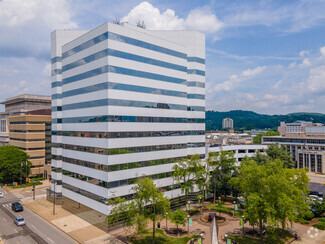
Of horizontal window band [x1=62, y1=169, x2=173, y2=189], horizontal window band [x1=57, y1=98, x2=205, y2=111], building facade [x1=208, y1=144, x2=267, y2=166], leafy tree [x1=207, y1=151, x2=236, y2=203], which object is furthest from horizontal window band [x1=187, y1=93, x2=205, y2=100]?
building facade [x1=208, y1=144, x2=267, y2=166]

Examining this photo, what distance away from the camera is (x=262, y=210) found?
31.5 m

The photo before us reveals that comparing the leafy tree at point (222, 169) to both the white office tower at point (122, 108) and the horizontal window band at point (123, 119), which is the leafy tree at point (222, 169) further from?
the horizontal window band at point (123, 119)

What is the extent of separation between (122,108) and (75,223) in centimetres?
2401

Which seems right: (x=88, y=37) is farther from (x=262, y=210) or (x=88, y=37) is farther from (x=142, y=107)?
(x=262, y=210)

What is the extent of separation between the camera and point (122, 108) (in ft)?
139

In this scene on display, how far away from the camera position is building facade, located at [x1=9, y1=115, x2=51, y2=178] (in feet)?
277

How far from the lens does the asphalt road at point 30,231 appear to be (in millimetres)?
37094

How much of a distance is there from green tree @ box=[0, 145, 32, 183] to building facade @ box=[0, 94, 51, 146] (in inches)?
955

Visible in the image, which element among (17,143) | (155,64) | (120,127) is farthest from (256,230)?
(17,143)

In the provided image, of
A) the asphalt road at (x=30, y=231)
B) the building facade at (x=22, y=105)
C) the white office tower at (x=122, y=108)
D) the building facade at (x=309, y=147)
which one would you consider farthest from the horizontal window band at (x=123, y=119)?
the building facade at (x=309, y=147)

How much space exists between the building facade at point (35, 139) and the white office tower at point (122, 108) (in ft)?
108

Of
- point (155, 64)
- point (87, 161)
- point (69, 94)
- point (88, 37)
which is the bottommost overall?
point (87, 161)

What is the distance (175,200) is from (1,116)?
109m

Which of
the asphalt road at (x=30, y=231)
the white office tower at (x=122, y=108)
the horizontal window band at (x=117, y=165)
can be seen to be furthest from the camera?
the white office tower at (x=122, y=108)
